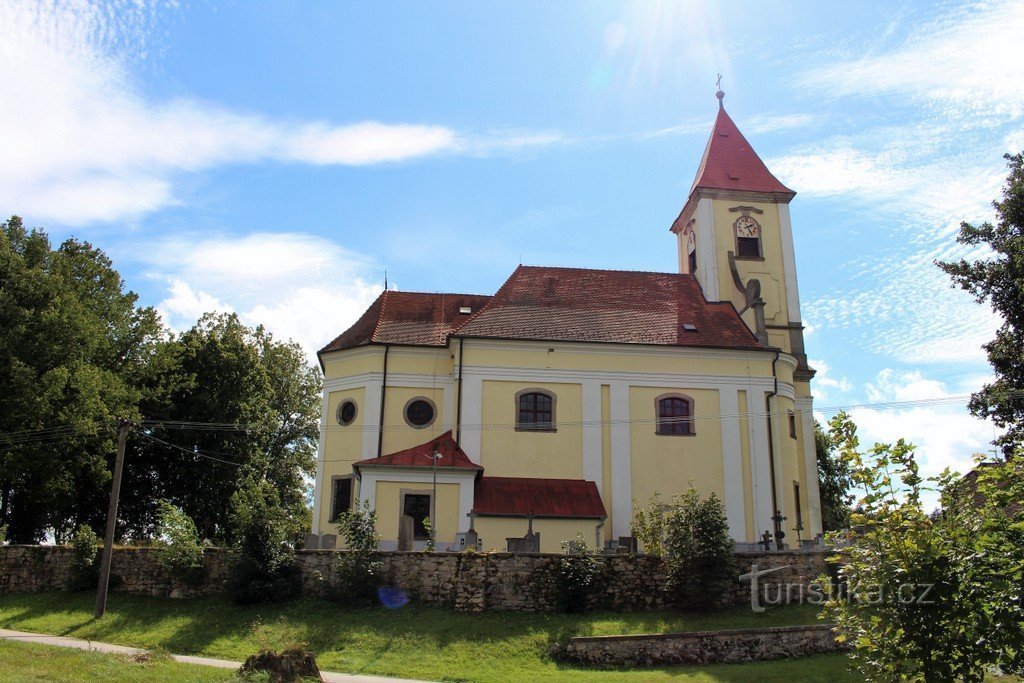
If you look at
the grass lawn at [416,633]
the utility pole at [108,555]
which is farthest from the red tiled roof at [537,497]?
the utility pole at [108,555]

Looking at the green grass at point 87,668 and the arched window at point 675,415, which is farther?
the arched window at point 675,415

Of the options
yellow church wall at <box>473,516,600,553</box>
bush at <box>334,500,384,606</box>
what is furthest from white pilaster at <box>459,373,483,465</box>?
bush at <box>334,500,384,606</box>

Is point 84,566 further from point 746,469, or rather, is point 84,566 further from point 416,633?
point 746,469

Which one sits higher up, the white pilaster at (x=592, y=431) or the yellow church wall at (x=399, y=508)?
the white pilaster at (x=592, y=431)

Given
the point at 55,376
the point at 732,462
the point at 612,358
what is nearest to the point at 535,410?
the point at 612,358

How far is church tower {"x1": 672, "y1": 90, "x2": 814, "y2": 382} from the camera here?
34.3 metres

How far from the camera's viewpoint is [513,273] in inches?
1319

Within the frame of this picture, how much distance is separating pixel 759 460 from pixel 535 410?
7984 millimetres

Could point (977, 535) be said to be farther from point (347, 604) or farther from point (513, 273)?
point (513, 273)

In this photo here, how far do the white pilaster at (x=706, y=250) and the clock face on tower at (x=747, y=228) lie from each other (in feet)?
3.72

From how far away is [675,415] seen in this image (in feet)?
99.2

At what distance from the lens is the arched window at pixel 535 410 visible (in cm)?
2950

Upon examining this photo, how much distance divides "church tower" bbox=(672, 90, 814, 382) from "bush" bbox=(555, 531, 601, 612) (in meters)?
16.0

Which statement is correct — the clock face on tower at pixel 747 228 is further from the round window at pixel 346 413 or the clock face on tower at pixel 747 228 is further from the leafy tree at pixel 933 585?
the leafy tree at pixel 933 585
